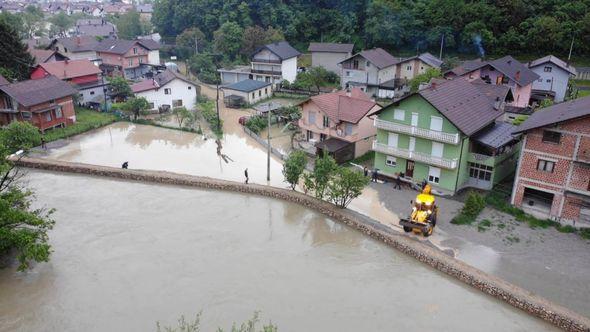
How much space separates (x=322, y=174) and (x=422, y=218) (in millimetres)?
5370

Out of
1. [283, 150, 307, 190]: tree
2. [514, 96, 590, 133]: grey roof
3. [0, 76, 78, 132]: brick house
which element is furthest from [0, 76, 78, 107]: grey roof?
[514, 96, 590, 133]: grey roof

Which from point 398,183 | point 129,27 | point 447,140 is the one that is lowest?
point 398,183

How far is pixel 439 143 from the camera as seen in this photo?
23953 millimetres

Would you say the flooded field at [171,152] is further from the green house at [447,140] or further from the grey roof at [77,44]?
the grey roof at [77,44]

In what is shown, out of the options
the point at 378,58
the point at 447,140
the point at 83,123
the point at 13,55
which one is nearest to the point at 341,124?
the point at 447,140

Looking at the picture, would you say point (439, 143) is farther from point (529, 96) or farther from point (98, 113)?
point (98, 113)

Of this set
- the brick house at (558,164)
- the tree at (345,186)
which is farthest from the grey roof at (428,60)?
the tree at (345,186)

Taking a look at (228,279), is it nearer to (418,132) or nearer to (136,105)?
(418,132)

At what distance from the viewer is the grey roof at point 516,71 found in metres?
37.8

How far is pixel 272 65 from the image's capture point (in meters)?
51.2

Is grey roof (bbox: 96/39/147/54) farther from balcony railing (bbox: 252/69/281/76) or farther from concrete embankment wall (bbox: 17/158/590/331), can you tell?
concrete embankment wall (bbox: 17/158/590/331)

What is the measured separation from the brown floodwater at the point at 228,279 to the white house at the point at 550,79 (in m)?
31.6

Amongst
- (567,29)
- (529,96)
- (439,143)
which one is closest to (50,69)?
(439,143)

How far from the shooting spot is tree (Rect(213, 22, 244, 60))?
6222cm
